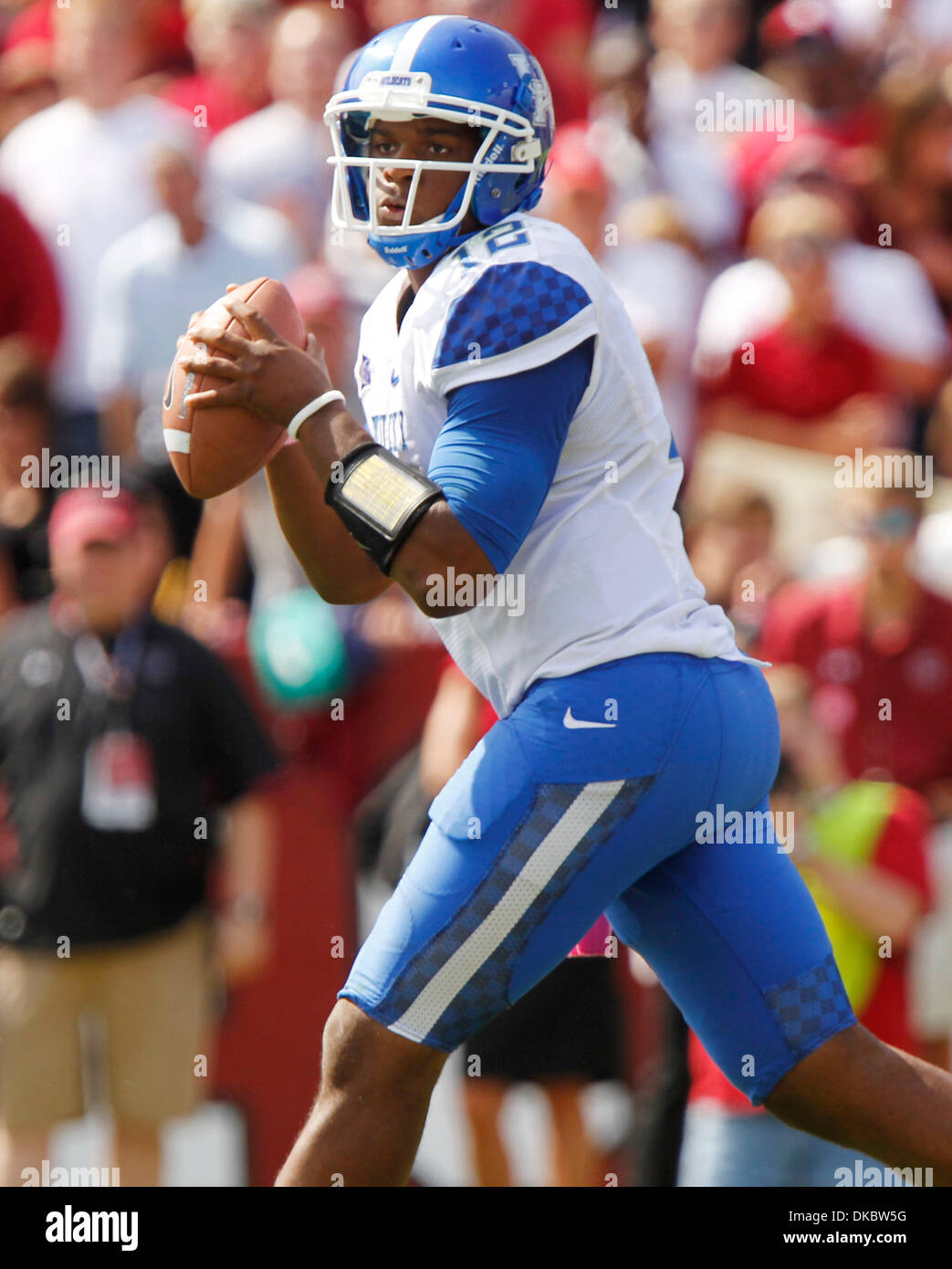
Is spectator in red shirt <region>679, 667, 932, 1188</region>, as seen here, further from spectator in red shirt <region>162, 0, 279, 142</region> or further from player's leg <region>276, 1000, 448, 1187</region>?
spectator in red shirt <region>162, 0, 279, 142</region>

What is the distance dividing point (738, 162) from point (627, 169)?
437mm

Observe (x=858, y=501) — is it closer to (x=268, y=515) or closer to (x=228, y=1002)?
(x=268, y=515)

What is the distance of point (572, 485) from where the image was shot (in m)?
2.89

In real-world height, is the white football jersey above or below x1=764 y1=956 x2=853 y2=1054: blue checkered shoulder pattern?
above

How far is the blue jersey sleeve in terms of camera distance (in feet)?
8.79

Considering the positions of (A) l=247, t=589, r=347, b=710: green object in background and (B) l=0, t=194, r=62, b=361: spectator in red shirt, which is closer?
(A) l=247, t=589, r=347, b=710: green object in background

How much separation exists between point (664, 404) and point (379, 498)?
10.0ft

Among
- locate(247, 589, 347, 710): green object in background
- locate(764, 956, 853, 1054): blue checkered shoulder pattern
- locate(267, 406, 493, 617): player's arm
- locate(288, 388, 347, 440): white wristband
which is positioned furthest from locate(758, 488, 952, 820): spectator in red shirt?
locate(288, 388, 347, 440): white wristband

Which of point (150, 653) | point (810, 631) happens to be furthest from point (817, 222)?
point (150, 653)

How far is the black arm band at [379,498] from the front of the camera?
8.84ft

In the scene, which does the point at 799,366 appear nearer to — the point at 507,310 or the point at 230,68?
the point at 230,68

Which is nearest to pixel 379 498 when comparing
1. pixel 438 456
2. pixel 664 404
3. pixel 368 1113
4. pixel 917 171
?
pixel 438 456

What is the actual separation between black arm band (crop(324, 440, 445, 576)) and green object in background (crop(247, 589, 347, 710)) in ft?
7.45

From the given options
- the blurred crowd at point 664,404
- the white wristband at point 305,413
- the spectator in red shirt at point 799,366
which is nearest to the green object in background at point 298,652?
the blurred crowd at point 664,404
